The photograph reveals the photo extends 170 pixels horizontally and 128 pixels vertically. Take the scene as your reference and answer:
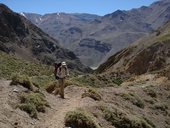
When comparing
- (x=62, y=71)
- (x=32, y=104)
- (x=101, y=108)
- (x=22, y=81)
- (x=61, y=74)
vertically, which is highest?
(x=62, y=71)

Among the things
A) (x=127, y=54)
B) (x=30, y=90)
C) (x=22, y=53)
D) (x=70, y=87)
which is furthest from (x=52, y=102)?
(x=22, y=53)

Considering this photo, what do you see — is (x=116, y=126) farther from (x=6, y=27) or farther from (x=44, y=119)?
(x=6, y=27)

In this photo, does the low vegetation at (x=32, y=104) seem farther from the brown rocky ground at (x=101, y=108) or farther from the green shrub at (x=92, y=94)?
the green shrub at (x=92, y=94)

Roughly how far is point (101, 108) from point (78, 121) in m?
3.41

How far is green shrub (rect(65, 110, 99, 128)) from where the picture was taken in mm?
15375

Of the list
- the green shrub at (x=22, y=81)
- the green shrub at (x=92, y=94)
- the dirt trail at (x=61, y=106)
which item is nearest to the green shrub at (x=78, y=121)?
the dirt trail at (x=61, y=106)

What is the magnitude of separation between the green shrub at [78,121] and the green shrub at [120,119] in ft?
7.73

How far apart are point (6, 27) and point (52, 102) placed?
182830mm

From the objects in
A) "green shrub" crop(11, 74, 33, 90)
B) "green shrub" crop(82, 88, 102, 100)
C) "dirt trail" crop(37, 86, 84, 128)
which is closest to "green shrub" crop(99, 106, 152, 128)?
"dirt trail" crop(37, 86, 84, 128)

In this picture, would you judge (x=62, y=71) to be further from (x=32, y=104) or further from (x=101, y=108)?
(x=32, y=104)

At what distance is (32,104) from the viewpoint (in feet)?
52.0

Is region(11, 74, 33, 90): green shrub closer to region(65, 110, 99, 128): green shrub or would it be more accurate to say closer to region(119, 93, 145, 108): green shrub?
region(65, 110, 99, 128): green shrub

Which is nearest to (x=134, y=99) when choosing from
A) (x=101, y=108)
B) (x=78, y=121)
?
(x=101, y=108)

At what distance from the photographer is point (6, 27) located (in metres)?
197
